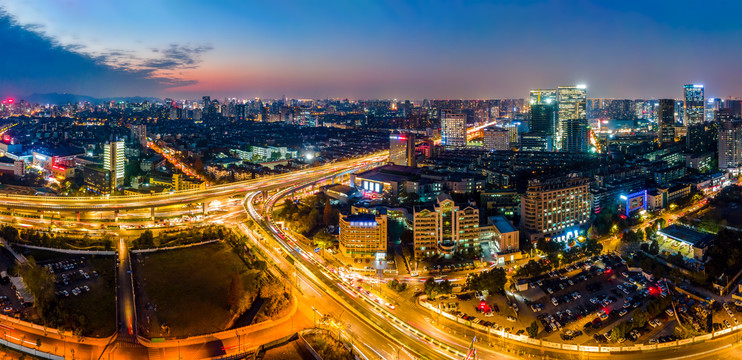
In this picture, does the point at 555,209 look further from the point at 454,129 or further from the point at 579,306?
the point at 454,129

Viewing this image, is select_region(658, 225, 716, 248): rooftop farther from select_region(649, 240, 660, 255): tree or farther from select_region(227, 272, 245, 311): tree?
select_region(227, 272, 245, 311): tree

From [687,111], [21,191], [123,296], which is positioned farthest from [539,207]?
[687,111]

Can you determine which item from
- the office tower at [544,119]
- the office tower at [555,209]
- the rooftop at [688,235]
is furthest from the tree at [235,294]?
the office tower at [544,119]

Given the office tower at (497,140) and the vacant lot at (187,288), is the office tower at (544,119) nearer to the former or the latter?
the office tower at (497,140)

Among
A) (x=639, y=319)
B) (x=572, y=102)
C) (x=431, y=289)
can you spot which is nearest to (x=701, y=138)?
(x=572, y=102)

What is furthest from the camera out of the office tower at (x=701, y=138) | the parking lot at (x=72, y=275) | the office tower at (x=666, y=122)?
the office tower at (x=666, y=122)

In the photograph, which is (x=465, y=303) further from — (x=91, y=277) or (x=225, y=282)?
(x=91, y=277)

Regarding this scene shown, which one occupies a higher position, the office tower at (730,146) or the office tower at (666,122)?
the office tower at (666,122)
